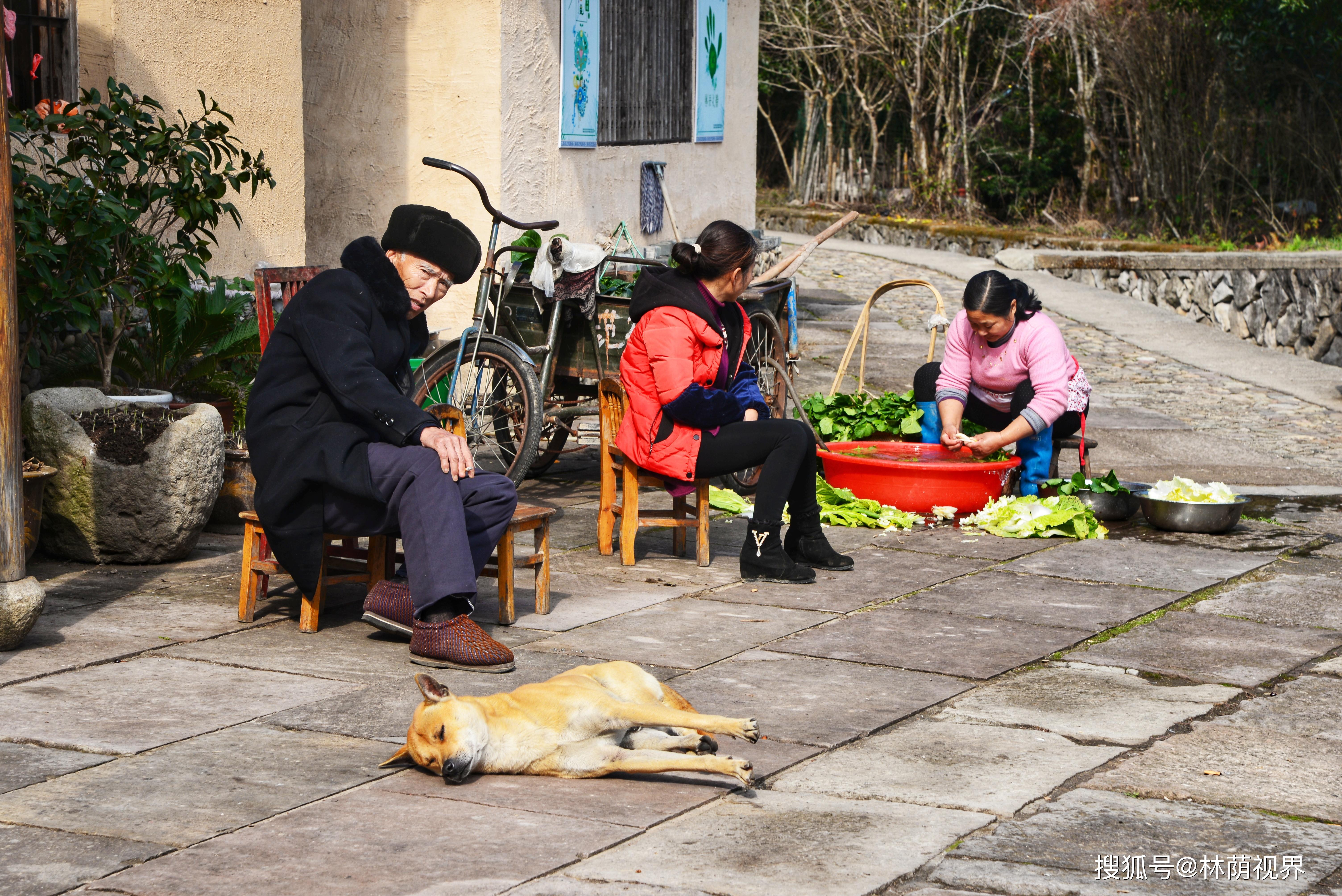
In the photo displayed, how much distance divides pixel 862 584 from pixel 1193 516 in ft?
6.59

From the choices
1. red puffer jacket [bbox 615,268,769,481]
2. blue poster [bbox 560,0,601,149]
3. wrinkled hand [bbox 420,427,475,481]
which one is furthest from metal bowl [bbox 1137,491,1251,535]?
blue poster [bbox 560,0,601,149]

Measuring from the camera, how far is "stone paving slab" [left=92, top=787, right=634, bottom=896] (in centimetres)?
327

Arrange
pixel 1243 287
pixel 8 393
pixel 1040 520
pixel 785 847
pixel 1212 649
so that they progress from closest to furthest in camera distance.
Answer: pixel 785 847, pixel 8 393, pixel 1212 649, pixel 1040 520, pixel 1243 287

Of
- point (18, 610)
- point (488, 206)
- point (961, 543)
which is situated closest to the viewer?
point (18, 610)

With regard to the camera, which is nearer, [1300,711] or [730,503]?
[1300,711]

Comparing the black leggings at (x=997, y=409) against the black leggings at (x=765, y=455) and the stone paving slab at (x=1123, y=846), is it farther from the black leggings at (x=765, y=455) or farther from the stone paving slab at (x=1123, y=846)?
the stone paving slab at (x=1123, y=846)

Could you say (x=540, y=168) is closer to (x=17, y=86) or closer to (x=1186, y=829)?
(x=17, y=86)

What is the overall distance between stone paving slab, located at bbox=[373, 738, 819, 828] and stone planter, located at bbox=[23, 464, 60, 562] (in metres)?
2.81

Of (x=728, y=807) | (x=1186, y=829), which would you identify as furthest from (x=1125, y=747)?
(x=728, y=807)

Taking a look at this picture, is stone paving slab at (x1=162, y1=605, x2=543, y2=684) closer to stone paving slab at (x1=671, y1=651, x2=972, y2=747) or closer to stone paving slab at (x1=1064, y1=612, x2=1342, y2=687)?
stone paving slab at (x1=671, y1=651, x2=972, y2=747)

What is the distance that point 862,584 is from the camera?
6418 millimetres

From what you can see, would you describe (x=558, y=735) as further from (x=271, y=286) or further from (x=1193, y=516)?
(x=1193, y=516)

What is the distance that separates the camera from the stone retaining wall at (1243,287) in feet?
46.3

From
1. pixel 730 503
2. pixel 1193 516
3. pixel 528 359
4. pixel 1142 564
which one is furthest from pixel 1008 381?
pixel 528 359
